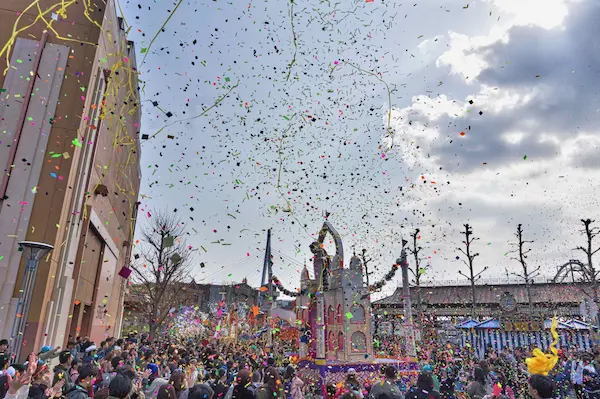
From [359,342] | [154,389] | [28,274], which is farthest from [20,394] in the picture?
[359,342]

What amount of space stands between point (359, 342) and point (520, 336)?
30.7 feet

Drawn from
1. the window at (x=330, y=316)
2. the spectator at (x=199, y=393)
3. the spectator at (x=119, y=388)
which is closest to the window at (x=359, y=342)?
the window at (x=330, y=316)

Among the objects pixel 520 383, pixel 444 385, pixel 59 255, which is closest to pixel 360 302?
pixel 520 383

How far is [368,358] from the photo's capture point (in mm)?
19344

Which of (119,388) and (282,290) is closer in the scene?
(119,388)

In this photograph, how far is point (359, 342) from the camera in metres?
19.8

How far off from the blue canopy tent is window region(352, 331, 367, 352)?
7234 mm

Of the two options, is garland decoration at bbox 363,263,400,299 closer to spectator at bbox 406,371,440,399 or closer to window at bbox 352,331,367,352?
window at bbox 352,331,367,352

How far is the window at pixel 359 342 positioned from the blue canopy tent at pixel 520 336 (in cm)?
723

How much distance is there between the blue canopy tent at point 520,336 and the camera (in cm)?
1988

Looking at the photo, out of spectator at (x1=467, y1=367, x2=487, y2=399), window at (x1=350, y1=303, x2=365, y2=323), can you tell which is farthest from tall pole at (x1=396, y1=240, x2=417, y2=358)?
spectator at (x1=467, y1=367, x2=487, y2=399)

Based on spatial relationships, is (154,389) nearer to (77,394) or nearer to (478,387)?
(77,394)

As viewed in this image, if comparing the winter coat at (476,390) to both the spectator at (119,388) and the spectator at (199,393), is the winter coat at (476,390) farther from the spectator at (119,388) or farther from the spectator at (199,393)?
the spectator at (119,388)

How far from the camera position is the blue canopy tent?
19.9 m
